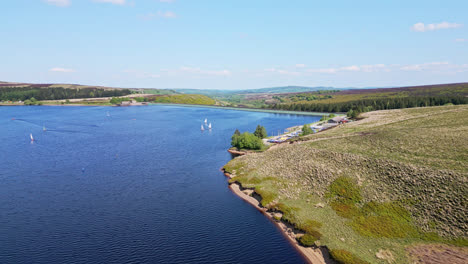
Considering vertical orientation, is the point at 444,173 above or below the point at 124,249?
above

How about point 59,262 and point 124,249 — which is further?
point 124,249

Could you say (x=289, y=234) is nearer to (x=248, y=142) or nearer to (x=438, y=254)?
(x=438, y=254)

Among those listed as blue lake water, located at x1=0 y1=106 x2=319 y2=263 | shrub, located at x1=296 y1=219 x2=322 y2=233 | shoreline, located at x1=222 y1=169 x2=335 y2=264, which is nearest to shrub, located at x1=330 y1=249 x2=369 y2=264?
shoreline, located at x1=222 y1=169 x2=335 y2=264

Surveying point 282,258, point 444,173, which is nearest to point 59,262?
point 282,258

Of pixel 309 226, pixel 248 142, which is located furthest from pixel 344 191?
pixel 248 142

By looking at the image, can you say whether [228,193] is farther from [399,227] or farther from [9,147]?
[9,147]

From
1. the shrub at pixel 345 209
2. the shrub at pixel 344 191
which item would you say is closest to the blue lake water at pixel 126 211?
the shrub at pixel 345 209

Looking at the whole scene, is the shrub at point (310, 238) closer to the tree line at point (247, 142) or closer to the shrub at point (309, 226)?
the shrub at point (309, 226)
